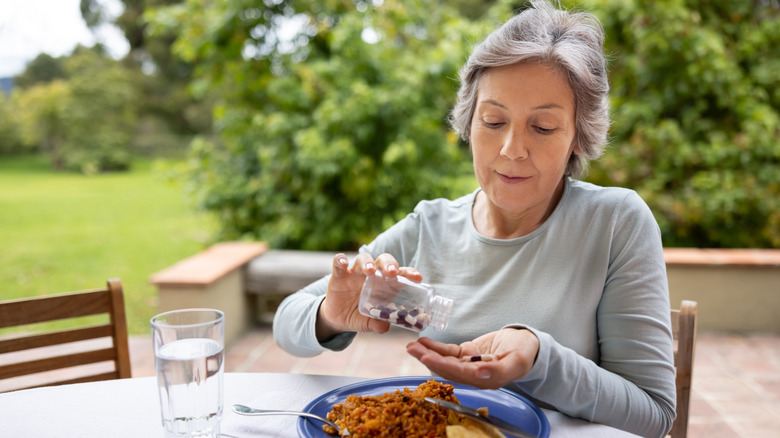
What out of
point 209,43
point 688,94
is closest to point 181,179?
point 209,43

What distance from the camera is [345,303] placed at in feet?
3.83

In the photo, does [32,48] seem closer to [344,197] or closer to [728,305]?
[344,197]

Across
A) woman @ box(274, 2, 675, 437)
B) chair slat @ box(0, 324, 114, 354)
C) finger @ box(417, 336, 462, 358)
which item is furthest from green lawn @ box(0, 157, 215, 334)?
finger @ box(417, 336, 462, 358)

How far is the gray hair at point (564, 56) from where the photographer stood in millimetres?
1162

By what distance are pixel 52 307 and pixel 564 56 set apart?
129 centimetres

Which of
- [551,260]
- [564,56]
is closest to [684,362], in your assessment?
[551,260]

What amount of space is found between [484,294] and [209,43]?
11.9 ft

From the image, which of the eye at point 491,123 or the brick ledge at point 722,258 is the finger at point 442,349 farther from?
the brick ledge at point 722,258

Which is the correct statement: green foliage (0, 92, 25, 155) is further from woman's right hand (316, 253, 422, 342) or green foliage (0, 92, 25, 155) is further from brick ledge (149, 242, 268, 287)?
woman's right hand (316, 253, 422, 342)

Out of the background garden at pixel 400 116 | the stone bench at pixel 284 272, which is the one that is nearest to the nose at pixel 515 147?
the stone bench at pixel 284 272

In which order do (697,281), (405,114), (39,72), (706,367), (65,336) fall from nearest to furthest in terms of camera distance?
(65,336), (706,367), (697,281), (405,114), (39,72)

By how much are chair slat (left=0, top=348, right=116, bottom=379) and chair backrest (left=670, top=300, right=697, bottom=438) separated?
1.32 m

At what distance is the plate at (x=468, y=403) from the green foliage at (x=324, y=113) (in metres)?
2.74

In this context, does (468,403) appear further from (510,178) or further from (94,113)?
(94,113)
